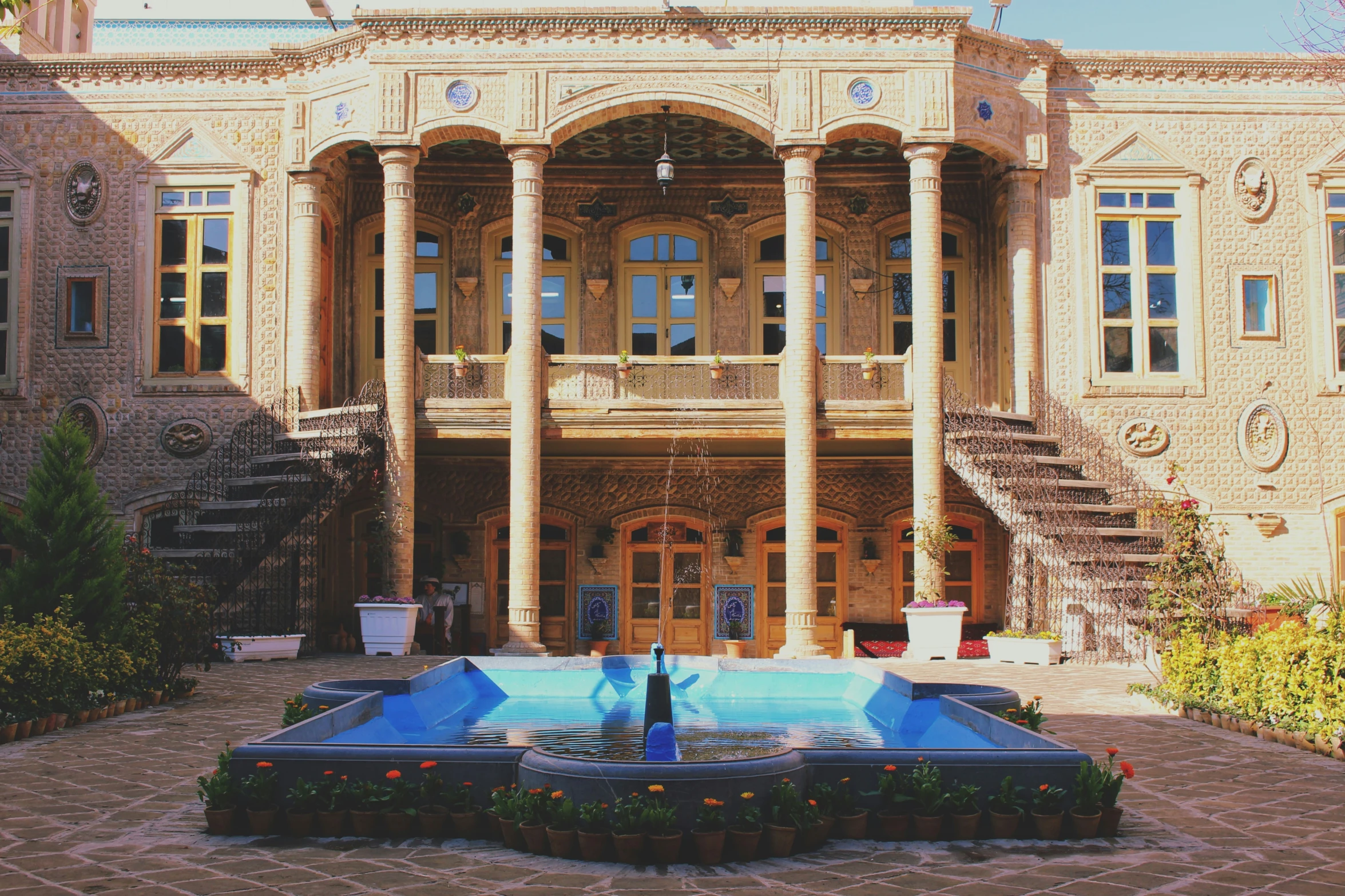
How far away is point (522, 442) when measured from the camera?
54.1ft

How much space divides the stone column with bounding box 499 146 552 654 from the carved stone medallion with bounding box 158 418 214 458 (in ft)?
15.2

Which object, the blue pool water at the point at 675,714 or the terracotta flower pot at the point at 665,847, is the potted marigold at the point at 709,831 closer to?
the terracotta flower pot at the point at 665,847

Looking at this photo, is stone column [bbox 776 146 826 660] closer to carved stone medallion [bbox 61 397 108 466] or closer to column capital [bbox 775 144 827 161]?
column capital [bbox 775 144 827 161]

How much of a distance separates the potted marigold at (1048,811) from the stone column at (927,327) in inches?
408

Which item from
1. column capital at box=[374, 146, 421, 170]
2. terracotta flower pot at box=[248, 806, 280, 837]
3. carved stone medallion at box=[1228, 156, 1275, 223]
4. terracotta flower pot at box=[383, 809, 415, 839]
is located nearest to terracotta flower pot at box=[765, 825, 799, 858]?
terracotta flower pot at box=[383, 809, 415, 839]

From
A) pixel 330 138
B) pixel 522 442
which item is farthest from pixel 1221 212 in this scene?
pixel 330 138

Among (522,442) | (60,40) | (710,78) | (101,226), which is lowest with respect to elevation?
(522,442)

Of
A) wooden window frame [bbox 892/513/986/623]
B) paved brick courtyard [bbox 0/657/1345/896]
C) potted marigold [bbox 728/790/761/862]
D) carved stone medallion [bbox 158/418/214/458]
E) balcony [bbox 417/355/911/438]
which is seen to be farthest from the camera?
wooden window frame [bbox 892/513/986/623]

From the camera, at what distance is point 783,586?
19469 mm

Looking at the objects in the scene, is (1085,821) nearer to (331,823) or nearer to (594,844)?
(594,844)

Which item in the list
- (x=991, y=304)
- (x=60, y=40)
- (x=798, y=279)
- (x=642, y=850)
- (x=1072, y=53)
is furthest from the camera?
(x=60, y=40)

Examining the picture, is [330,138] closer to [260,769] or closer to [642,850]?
[260,769]

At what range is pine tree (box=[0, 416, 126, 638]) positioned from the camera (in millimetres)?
10266

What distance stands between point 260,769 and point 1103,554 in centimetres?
1090
